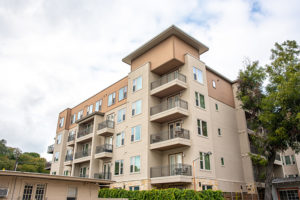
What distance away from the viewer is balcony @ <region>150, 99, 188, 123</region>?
2494 centimetres

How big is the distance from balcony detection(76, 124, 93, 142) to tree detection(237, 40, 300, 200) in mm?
20581

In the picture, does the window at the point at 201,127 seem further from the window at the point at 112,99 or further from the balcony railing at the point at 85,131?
the balcony railing at the point at 85,131

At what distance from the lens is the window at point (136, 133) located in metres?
27.6

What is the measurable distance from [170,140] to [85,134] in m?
17.1

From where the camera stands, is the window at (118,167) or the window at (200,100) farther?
the window at (118,167)

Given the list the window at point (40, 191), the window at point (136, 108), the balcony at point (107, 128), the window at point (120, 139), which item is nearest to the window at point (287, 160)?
the window at point (136, 108)

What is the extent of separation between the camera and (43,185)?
15883mm

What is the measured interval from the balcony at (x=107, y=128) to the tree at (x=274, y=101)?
16255 mm

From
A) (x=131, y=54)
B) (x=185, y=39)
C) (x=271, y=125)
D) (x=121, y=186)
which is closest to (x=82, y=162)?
(x=121, y=186)

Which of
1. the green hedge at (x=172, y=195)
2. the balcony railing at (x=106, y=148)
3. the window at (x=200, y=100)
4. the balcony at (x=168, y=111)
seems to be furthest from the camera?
the balcony railing at (x=106, y=148)

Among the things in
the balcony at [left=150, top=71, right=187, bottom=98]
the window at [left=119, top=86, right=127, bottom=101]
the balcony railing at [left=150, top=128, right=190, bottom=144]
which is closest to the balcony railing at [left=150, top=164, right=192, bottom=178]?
the balcony railing at [left=150, top=128, right=190, bottom=144]

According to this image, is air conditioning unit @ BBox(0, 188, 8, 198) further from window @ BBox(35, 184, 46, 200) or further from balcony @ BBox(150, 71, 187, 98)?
balcony @ BBox(150, 71, 187, 98)

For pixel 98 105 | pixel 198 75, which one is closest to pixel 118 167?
pixel 98 105

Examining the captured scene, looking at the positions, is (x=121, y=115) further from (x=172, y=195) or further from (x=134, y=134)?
(x=172, y=195)
